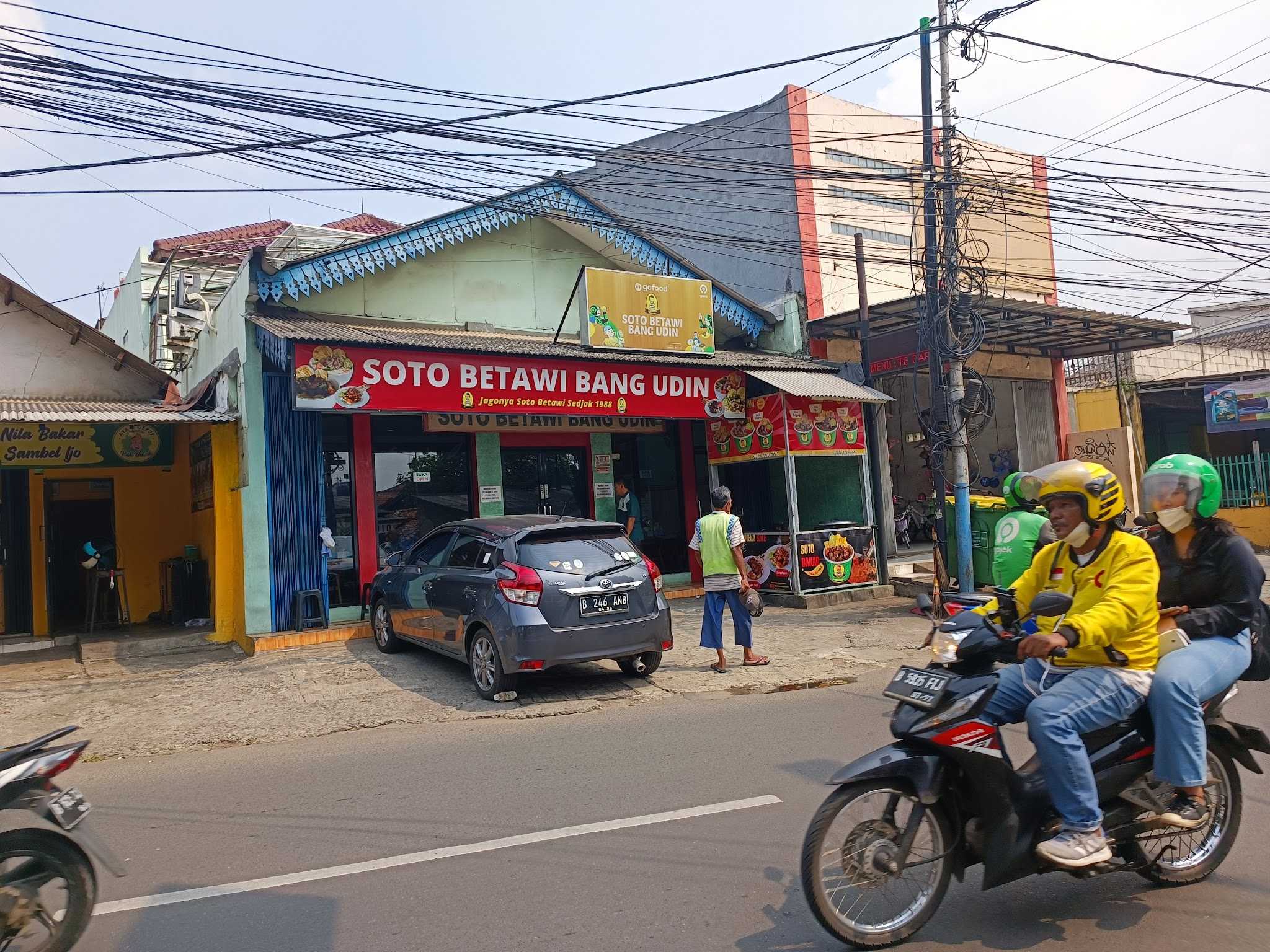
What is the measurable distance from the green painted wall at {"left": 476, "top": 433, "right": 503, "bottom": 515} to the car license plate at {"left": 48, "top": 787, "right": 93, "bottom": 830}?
9737 mm

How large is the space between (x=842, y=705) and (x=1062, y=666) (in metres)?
3.91

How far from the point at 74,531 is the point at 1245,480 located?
69.7ft

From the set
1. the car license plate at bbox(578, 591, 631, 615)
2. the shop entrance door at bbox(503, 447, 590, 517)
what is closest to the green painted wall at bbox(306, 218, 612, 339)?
the shop entrance door at bbox(503, 447, 590, 517)

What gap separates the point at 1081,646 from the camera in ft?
11.1

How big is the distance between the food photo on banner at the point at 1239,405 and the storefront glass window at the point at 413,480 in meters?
17.3

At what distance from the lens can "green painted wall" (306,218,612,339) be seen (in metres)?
13.0

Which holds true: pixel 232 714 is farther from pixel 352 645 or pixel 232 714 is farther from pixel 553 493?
pixel 553 493

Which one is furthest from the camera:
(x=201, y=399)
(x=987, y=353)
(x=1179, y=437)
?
(x=1179, y=437)

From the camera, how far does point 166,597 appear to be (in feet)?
45.9

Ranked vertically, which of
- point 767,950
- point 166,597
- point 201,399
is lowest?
point 767,950

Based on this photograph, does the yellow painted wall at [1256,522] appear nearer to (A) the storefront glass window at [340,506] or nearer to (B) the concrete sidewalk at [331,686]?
(B) the concrete sidewalk at [331,686]

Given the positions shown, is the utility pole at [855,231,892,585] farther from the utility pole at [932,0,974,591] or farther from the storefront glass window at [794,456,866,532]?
the utility pole at [932,0,974,591]

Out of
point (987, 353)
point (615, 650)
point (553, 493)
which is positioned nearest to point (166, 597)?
point (553, 493)

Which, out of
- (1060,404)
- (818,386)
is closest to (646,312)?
(818,386)
